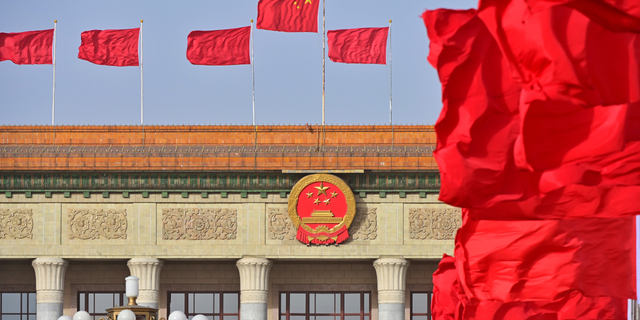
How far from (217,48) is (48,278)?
9045 millimetres

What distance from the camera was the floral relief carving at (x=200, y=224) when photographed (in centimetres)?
3259

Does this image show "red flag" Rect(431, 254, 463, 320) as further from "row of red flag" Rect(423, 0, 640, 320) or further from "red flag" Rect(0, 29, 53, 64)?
"red flag" Rect(0, 29, 53, 64)

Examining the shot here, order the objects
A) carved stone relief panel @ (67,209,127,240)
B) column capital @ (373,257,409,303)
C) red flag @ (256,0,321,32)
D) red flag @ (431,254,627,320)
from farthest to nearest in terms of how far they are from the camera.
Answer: red flag @ (256,0,321,32), carved stone relief panel @ (67,209,127,240), column capital @ (373,257,409,303), red flag @ (431,254,627,320)

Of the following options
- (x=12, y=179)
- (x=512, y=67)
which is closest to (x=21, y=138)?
(x=12, y=179)

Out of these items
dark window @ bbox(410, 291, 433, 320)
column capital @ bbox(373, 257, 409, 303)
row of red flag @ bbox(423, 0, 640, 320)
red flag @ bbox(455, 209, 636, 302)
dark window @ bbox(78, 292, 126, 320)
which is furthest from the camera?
dark window @ bbox(78, 292, 126, 320)

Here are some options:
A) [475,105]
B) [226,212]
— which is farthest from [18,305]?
[475,105]

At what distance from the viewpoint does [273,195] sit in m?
32.9

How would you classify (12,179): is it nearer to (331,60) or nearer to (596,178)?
(331,60)

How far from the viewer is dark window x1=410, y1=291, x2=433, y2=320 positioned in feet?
113

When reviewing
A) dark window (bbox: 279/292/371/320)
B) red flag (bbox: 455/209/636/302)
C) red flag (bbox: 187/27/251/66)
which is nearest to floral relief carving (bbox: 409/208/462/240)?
dark window (bbox: 279/292/371/320)

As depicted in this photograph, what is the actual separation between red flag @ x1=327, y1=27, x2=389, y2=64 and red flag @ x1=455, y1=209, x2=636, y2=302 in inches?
908

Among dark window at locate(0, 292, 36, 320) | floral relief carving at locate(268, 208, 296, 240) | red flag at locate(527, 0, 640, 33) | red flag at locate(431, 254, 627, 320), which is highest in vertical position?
red flag at locate(527, 0, 640, 33)

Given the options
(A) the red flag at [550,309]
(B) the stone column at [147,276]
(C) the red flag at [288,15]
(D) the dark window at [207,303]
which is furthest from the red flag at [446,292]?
(D) the dark window at [207,303]

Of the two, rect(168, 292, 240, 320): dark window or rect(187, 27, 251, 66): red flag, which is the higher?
rect(187, 27, 251, 66): red flag
